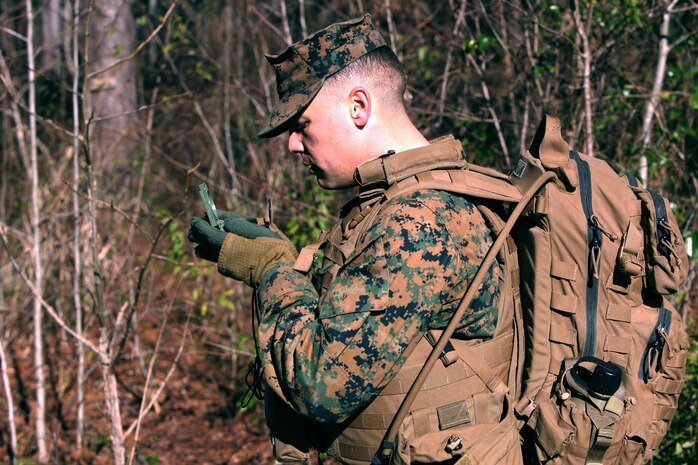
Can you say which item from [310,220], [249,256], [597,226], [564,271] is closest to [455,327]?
[564,271]

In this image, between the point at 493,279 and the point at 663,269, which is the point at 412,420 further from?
the point at 663,269

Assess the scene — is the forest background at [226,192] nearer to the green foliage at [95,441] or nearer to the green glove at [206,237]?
the green foliage at [95,441]

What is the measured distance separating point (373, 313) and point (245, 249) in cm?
52

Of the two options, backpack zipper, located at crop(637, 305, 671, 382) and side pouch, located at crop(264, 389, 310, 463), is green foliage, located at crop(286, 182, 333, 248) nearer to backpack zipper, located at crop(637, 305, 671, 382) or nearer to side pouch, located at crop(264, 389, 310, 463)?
side pouch, located at crop(264, 389, 310, 463)

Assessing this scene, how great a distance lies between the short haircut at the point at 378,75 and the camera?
2.05 m

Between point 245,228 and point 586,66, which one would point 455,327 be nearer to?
point 245,228

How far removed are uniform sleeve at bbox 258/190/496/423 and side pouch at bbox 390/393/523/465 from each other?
165mm

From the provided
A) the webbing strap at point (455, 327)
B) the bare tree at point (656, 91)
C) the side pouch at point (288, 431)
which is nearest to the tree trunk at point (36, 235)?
the side pouch at point (288, 431)

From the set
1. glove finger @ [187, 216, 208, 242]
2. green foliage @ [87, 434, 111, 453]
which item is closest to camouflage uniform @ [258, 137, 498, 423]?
glove finger @ [187, 216, 208, 242]

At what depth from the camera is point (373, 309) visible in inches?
68.2

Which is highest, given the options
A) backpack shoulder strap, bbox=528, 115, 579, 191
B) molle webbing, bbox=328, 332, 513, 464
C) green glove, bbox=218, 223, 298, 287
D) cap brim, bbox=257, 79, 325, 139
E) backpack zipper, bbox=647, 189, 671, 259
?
cap brim, bbox=257, 79, 325, 139

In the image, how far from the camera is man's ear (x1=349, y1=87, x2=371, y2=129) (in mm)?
2021

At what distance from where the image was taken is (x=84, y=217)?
4.93m

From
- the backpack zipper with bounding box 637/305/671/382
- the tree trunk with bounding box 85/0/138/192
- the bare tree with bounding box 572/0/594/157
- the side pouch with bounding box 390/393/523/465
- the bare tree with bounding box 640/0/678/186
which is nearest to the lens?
the side pouch with bounding box 390/393/523/465
